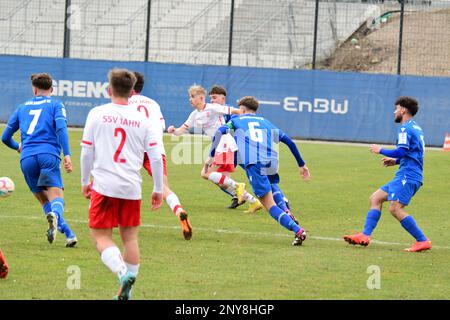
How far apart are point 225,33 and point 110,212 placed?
87.5 ft

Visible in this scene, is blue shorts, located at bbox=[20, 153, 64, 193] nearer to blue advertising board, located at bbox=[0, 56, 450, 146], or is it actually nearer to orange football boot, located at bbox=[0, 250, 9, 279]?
orange football boot, located at bbox=[0, 250, 9, 279]

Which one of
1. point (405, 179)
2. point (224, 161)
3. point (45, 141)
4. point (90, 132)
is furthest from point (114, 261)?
point (224, 161)

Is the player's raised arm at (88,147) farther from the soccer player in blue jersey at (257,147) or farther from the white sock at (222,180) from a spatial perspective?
the white sock at (222,180)

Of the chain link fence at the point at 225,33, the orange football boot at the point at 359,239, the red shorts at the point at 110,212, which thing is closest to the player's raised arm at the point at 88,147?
the red shorts at the point at 110,212

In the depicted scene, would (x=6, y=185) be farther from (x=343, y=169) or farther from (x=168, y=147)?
(x=168, y=147)

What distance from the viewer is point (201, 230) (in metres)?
12.5

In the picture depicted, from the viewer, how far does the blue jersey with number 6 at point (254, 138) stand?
1173cm

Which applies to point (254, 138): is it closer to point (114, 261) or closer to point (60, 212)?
point (60, 212)

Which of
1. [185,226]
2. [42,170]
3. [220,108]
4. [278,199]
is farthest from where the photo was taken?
[220,108]

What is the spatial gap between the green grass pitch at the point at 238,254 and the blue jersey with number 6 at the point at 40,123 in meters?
1.11

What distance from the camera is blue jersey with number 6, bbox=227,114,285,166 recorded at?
11.7 metres

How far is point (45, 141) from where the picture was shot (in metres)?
10.8

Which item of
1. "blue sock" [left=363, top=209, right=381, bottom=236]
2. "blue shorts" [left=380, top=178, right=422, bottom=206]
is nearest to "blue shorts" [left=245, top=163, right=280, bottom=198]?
"blue sock" [left=363, top=209, right=381, bottom=236]

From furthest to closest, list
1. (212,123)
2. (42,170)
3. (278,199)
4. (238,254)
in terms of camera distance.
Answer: (212,123)
(278,199)
(42,170)
(238,254)
